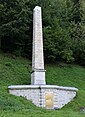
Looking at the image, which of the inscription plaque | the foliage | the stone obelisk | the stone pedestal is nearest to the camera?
the inscription plaque

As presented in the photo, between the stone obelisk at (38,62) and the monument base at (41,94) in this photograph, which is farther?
the stone obelisk at (38,62)

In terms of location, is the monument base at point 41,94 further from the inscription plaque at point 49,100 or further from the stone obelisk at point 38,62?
the stone obelisk at point 38,62

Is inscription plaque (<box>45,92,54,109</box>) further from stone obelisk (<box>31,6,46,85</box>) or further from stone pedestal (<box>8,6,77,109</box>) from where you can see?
stone obelisk (<box>31,6,46,85</box>)

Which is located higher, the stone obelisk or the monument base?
the stone obelisk

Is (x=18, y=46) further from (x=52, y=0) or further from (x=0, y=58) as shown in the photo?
(x=52, y=0)

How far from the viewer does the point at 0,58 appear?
2802 centimetres

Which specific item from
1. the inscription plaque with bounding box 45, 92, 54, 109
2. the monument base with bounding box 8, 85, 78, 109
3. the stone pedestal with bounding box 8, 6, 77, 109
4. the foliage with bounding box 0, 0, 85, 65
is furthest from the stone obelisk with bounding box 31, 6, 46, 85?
the foliage with bounding box 0, 0, 85, 65

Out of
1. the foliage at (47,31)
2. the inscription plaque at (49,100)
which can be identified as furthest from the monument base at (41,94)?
the foliage at (47,31)

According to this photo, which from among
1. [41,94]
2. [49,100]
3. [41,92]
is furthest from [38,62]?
[49,100]

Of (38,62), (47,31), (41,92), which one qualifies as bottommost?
(41,92)

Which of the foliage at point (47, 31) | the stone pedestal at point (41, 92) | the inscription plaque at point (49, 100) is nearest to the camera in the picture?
the inscription plaque at point (49, 100)

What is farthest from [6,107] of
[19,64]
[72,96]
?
[19,64]

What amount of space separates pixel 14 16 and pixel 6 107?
17099 mm

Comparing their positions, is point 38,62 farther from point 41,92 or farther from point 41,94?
point 41,94
